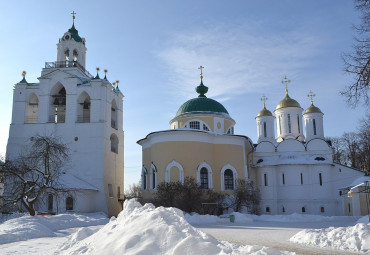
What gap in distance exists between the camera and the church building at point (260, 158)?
88.8 feet

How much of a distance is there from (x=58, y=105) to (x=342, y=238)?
91.8 ft

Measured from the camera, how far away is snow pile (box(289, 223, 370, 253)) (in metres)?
9.86

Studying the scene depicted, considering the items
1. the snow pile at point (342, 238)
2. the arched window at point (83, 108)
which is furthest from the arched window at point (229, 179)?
the snow pile at point (342, 238)

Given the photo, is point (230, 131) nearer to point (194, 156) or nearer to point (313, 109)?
point (194, 156)

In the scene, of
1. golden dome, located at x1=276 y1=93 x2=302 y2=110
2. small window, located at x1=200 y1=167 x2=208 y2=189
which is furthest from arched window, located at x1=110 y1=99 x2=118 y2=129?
golden dome, located at x1=276 y1=93 x2=302 y2=110

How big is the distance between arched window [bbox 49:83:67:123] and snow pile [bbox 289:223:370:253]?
85.7 ft

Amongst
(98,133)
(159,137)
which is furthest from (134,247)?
(98,133)

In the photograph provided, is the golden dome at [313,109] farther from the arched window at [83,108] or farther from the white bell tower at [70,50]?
the white bell tower at [70,50]

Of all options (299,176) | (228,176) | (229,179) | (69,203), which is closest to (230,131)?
(228,176)

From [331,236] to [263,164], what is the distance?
69.0 ft

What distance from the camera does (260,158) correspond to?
33.2 m

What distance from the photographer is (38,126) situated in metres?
31.9

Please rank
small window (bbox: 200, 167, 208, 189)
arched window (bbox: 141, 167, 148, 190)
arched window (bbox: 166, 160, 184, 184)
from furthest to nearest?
arched window (bbox: 141, 167, 148, 190), small window (bbox: 200, 167, 208, 189), arched window (bbox: 166, 160, 184, 184)

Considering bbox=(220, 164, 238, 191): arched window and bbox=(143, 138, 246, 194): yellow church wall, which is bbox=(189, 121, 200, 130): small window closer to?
bbox=(143, 138, 246, 194): yellow church wall
